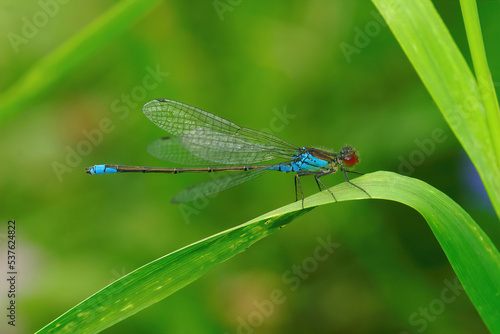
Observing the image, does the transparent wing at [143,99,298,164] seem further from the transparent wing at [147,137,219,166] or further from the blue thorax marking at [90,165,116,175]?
the blue thorax marking at [90,165,116,175]

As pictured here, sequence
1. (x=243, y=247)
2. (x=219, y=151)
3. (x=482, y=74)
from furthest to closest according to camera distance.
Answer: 1. (x=219, y=151)
2. (x=243, y=247)
3. (x=482, y=74)

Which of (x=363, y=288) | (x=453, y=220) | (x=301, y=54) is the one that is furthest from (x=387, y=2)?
(x=363, y=288)

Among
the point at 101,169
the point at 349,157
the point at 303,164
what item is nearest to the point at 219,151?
the point at 303,164

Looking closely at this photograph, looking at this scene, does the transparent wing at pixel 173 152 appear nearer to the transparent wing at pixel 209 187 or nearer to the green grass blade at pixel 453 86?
the transparent wing at pixel 209 187

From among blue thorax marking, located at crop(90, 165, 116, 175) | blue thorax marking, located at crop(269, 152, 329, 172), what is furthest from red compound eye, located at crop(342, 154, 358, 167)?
blue thorax marking, located at crop(90, 165, 116, 175)

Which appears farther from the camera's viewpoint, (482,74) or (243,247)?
(243,247)

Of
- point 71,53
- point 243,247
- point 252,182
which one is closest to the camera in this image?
point 243,247

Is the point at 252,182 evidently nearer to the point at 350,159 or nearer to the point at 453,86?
the point at 350,159

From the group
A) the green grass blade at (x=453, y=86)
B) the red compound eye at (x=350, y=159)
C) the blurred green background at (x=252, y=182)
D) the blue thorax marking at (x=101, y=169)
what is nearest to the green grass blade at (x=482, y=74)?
the green grass blade at (x=453, y=86)
